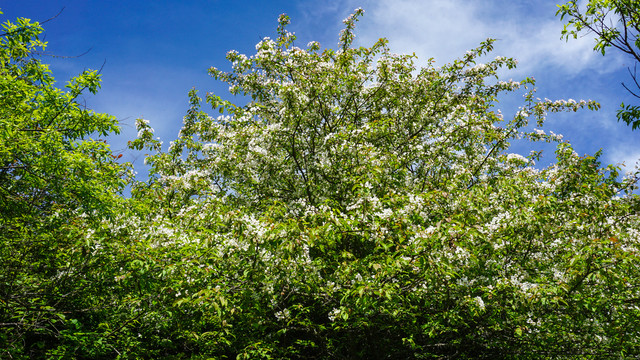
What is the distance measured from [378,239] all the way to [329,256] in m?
1.57

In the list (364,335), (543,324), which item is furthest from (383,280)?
(543,324)

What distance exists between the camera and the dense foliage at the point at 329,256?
237 inches

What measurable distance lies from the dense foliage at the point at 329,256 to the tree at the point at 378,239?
0.17ft

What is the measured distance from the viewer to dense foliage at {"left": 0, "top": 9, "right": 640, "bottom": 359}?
6.01 meters

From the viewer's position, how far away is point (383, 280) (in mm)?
6258

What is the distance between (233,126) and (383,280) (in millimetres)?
7737

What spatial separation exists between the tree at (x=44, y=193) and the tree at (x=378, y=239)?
2.84 feet

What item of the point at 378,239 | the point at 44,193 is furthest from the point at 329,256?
the point at 44,193

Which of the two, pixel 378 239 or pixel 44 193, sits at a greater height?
pixel 44 193

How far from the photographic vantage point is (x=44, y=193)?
7633 millimetres

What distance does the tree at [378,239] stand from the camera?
6.01 metres

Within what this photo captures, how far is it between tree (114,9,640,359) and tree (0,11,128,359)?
2.84 ft

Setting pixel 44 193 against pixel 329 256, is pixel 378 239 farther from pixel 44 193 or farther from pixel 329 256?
pixel 44 193

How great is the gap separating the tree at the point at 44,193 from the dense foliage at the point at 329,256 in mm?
67
